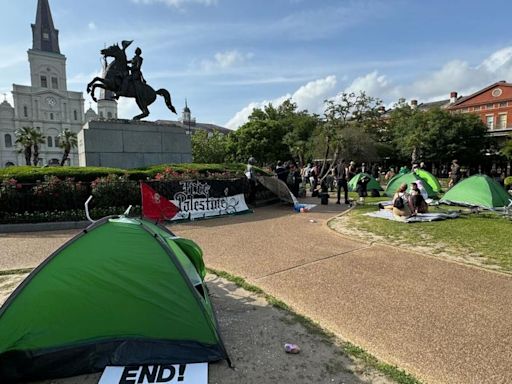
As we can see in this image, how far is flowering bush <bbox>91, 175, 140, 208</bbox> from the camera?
378 inches

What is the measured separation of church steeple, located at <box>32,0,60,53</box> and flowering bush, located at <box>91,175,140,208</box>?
84296 millimetres

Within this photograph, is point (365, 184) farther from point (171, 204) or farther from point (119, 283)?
point (119, 283)

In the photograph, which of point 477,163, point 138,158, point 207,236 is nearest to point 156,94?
point 138,158

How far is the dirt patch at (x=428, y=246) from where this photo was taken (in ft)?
18.2

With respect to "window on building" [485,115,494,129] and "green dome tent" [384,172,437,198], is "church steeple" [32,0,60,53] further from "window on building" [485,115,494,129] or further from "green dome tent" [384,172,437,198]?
"window on building" [485,115,494,129]

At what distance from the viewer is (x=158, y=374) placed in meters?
2.61

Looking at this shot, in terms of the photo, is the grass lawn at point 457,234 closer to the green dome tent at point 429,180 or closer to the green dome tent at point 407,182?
the green dome tent at point 407,182

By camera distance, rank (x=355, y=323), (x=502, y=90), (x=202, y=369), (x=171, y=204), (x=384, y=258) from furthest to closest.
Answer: (x=502, y=90) → (x=171, y=204) → (x=384, y=258) → (x=355, y=323) → (x=202, y=369)

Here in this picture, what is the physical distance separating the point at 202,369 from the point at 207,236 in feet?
17.3

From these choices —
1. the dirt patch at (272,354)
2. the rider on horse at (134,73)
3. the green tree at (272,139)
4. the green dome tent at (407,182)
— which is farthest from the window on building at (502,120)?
the dirt patch at (272,354)

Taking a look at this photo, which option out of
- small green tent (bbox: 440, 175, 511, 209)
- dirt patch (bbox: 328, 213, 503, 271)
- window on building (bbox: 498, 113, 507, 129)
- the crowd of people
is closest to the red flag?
the crowd of people

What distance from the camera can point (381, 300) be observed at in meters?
4.09

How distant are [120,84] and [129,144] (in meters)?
2.70

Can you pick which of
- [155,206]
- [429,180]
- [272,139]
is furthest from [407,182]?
[272,139]
